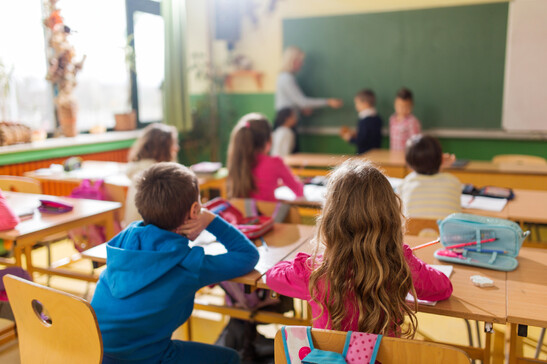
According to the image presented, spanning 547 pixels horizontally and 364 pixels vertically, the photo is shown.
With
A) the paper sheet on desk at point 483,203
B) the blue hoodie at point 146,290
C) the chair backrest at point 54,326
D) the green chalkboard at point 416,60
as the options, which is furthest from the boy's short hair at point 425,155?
the green chalkboard at point 416,60

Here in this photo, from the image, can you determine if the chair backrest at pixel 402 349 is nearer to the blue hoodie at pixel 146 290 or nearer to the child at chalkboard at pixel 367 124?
the blue hoodie at pixel 146 290

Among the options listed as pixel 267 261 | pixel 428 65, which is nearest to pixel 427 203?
pixel 267 261

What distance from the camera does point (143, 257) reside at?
1418 mm

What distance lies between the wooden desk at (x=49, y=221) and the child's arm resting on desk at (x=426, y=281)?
1571 millimetres

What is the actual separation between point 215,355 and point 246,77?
15.7 feet

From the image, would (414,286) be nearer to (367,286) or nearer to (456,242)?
(367,286)

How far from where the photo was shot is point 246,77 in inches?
239

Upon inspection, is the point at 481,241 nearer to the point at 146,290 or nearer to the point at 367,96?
the point at 146,290

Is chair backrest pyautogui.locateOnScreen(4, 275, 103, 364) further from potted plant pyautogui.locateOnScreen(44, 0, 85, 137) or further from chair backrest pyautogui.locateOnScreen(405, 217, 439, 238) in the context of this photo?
potted plant pyautogui.locateOnScreen(44, 0, 85, 137)

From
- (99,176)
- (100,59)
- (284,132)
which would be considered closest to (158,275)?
(99,176)

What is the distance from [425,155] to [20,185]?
7.56 feet

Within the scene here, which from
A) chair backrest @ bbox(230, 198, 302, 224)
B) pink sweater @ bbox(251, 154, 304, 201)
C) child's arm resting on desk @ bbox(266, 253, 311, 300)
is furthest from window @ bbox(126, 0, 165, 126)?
child's arm resting on desk @ bbox(266, 253, 311, 300)

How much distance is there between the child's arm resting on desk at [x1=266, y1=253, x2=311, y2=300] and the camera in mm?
1391

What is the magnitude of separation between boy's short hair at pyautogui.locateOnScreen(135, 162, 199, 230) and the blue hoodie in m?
0.06
